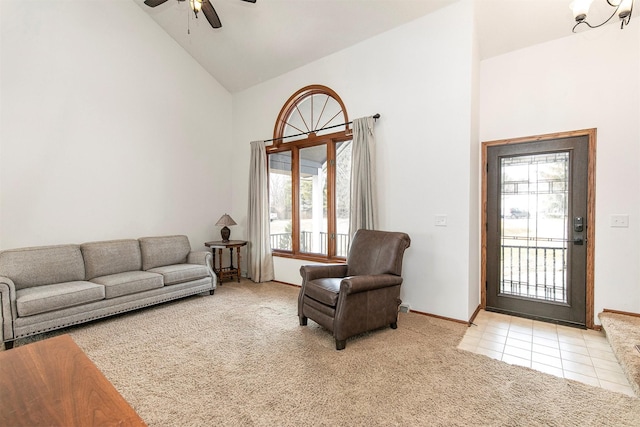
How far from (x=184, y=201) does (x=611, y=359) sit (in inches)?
218

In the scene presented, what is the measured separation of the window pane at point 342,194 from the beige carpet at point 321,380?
1.46 m

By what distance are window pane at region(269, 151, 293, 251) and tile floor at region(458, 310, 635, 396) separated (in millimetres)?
3045

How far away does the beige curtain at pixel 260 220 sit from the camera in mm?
5082

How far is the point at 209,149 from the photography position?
5.42 m

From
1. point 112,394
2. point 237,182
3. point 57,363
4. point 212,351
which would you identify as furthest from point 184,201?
point 112,394

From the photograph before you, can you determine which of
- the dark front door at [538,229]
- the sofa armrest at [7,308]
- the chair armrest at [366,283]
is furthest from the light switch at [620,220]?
the sofa armrest at [7,308]

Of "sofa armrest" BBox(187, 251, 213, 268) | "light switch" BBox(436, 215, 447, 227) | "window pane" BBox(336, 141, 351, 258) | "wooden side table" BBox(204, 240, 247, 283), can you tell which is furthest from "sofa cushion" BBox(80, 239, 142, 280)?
"light switch" BBox(436, 215, 447, 227)

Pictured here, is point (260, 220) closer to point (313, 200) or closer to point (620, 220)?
point (313, 200)

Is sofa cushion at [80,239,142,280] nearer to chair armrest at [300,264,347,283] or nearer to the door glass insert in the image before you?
chair armrest at [300,264,347,283]

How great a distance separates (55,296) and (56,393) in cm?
216

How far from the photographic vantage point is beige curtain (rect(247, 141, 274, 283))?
16.7 ft

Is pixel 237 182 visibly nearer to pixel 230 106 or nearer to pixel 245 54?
pixel 230 106

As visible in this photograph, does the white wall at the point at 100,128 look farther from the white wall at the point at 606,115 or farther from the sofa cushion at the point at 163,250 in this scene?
the white wall at the point at 606,115

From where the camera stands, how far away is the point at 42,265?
130 inches
